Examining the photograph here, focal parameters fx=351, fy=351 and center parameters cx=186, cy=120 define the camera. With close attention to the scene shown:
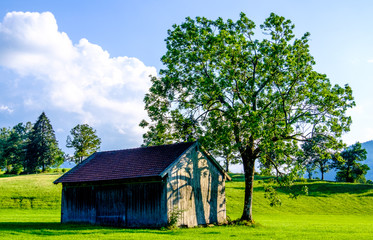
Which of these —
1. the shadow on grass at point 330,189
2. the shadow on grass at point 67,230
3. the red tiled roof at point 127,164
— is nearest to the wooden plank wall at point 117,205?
the red tiled roof at point 127,164

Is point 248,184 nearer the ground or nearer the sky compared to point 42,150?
nearer the ground

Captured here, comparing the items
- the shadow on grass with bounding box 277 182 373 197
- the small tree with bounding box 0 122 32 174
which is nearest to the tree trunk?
the shadow on grass with bounding box 277 182 373 197

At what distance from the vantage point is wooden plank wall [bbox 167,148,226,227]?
26641 mm

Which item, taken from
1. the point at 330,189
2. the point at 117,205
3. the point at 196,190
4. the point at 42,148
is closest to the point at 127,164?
the point at 117,205

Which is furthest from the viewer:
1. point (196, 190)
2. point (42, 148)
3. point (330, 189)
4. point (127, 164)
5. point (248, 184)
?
point (42, 148)

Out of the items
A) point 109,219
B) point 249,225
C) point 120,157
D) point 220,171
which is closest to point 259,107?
point 220,171

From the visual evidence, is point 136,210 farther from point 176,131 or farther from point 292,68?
point 292,68

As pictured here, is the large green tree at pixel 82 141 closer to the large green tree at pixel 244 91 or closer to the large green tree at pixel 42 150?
the large green tree at pixel 42 150

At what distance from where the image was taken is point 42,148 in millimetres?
87125

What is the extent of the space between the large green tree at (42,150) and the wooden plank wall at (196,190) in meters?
64.8

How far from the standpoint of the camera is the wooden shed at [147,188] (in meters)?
26.2

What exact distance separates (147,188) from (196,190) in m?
4.29

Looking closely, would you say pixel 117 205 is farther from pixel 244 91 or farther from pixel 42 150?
pixel 42 150

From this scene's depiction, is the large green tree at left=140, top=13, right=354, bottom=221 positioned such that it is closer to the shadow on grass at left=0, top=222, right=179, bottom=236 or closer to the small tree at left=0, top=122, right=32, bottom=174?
the shadow on grass at left=0, top=222, right=179, bottom=236
